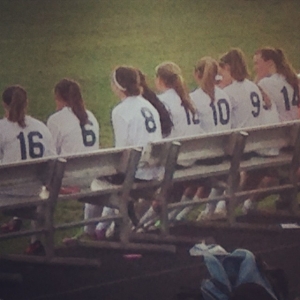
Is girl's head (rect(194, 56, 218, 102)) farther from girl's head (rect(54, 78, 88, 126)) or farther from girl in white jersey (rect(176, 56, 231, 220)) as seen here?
girl's head (rect(54, 78, 88, 126))

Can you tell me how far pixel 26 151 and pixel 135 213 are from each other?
0.52 meters

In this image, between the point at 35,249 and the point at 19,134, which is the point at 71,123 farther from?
the point at 35,249

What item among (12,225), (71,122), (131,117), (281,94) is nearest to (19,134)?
(71,122)

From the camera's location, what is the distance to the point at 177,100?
314 cm

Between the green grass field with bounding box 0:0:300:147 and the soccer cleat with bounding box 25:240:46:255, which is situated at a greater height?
the green grass field with bounding box 0:0:300:147

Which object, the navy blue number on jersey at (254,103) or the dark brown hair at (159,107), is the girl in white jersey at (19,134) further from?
the navy blue number on jersey at (254,103)

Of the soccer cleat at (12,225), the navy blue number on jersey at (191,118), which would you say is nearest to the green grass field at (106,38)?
the navy blue number on jersey at (191,118)

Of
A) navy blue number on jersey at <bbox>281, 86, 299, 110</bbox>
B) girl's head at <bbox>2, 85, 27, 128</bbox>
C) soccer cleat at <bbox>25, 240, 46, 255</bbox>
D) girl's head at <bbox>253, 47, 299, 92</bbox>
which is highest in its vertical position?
girl's head at <bbox>253, 47, 299, 92</bbox>

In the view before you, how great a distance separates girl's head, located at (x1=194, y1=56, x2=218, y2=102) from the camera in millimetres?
3139

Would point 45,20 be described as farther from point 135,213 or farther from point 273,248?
point 273,248

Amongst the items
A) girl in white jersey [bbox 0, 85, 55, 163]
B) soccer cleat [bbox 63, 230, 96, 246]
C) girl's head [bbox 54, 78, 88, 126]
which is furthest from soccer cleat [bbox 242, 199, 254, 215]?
girl in white jersey [bbox 0, 85, 55, 163]

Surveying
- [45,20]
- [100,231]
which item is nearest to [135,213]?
[100,231]

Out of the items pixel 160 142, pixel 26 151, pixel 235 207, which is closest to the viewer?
pixel 26 151

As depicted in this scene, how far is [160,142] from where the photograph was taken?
308 cm
